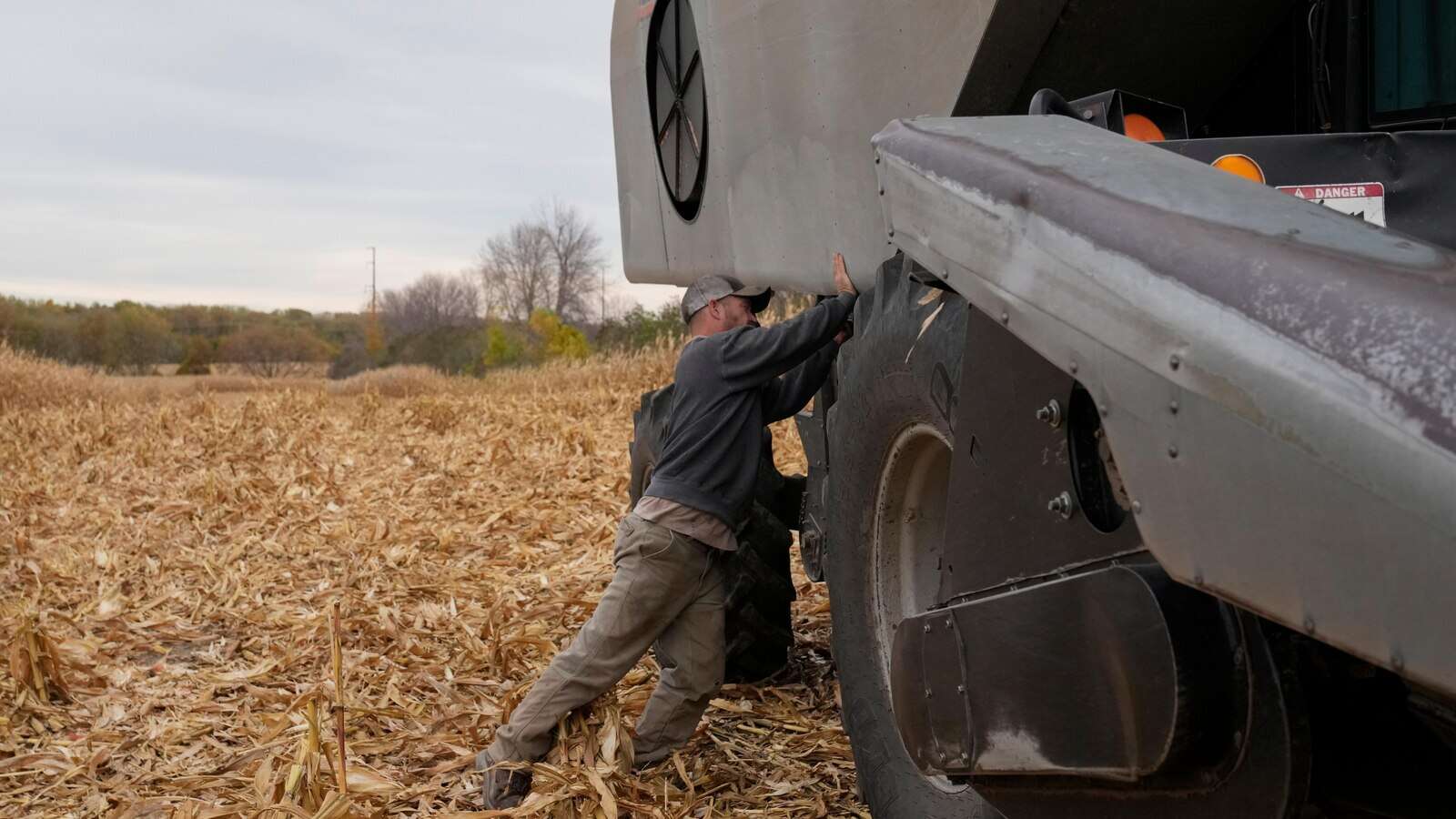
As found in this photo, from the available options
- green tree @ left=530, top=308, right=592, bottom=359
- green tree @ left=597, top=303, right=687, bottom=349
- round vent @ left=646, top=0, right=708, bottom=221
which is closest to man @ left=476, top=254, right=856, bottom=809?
round vent @ left=646, top=0, right=708, bottom=221

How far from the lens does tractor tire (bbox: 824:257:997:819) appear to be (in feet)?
9.65

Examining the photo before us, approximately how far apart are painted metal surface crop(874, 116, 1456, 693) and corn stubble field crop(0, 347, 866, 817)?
2.49 m

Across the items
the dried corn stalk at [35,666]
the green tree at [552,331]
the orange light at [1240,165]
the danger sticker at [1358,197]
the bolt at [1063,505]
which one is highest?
the green tree at [552,331]

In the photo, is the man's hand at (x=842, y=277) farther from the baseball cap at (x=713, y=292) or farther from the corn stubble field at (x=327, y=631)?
the corn stubble field at (x=327, y=631)

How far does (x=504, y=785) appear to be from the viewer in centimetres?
431

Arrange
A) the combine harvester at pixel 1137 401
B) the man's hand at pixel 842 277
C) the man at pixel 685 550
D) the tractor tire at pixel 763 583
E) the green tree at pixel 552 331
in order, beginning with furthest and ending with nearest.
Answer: the green tree at pixel 552 331
the tractor tire at pixel 763 583
the man at pixel 685 550
the man's hand at pixel 842 277
the combine harvester at pixel 1137 401

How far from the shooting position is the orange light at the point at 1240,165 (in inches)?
102

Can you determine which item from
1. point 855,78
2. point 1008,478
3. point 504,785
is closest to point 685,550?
point 504,785

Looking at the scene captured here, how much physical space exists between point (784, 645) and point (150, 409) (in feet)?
43.3

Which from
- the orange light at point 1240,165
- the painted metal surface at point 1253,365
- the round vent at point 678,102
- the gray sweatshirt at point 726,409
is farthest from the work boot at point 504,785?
the orange light at point 1240,165

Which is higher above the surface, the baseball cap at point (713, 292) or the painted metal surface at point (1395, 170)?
the painted metal surface at point (1395, 170)

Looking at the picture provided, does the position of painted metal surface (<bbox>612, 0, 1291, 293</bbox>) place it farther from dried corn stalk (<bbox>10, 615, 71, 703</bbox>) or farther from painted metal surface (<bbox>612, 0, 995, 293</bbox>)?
dried corn stalk (<bbox>10, 615, 71, 703</bbox>)

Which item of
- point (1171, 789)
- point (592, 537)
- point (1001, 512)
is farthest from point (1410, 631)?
point (592, 537)

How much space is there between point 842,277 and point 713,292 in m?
0.66
